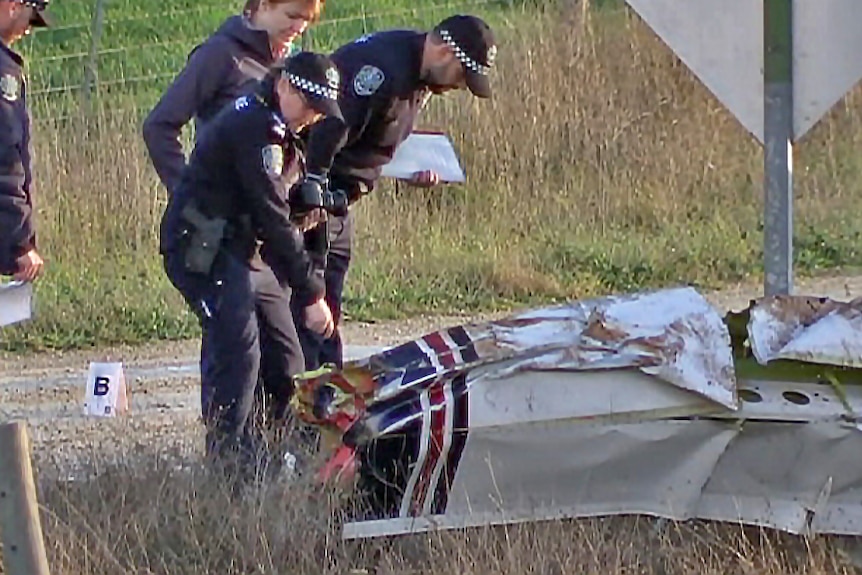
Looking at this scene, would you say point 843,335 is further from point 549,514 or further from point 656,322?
point 549,514

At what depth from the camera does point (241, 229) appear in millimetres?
5297

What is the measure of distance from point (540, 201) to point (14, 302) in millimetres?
5558

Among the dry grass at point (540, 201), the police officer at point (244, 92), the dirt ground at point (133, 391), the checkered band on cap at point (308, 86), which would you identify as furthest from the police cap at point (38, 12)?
the dry grass at point (540, 201)

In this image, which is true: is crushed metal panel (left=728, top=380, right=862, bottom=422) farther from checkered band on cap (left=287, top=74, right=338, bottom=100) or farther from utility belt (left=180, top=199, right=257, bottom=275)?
utility belt (left=180, top=199, right=257, bottom=275)

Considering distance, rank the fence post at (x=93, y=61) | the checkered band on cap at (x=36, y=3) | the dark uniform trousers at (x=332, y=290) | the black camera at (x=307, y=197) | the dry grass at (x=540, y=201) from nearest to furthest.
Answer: the black camera at (x=307, y=197) → the checkered band on cap at (x=36, y=3) → the dark uniform trousers at (x=332, y=290) → the dry grass at (x=540, y=201) → the fence post at (x=93, y=61)

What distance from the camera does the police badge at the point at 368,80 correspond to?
5.66 meters

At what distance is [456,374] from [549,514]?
17.4 inches

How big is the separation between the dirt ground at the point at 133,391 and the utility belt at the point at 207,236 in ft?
2.12

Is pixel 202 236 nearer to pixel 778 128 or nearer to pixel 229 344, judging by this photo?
pixel 229 344

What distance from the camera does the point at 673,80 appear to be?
1165cm

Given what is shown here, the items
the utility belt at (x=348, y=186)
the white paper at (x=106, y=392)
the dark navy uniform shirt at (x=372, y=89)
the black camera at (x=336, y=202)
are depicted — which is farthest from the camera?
the white paper at (x=106, y=392)

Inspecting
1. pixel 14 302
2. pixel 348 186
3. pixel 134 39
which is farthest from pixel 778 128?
pixel 134 39

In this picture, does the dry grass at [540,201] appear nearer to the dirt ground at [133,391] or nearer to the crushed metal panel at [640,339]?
the dirt ground at [133,391]

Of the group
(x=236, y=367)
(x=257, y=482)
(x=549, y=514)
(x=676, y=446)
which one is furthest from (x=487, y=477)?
(x=236, y=367)
